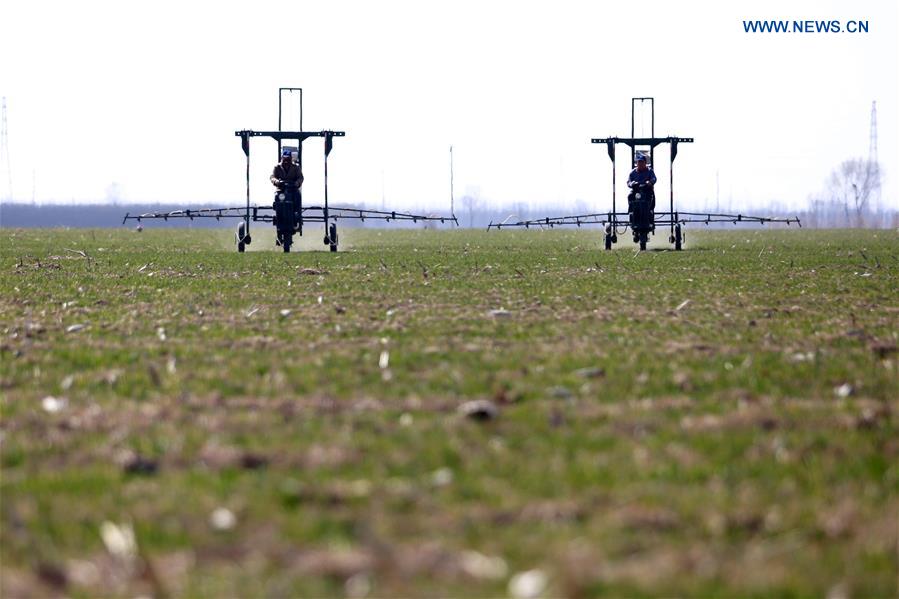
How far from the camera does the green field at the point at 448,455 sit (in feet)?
15.8

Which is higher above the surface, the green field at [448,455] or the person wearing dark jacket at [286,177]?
the person wearing dark jacket at [286,177]

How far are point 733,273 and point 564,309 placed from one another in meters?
9.95

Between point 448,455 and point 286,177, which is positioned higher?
point 286,177

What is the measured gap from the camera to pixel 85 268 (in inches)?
1060

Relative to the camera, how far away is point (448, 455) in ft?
21.9

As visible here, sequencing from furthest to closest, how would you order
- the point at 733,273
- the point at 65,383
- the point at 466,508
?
the point at 733,273, the point at 65,383, the point at 466,508

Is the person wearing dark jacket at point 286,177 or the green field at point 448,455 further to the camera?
the person wearing dark jacket at point 286,177

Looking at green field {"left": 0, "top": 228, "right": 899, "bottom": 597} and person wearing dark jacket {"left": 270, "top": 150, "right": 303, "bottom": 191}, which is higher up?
person wearing dark jacket {"left": 270, "top": 150, "right": 303, "bottom": 191}

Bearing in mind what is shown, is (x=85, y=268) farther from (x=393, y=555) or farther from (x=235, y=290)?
(x=393, y=555)

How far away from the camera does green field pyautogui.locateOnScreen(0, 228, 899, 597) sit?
4805 mm

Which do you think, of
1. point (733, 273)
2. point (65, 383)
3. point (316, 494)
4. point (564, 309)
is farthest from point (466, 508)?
point (733, 273)

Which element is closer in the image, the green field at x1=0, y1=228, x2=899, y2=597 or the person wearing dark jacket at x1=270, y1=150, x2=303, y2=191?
the green field at x1=0, y1=228, x2=899, y2=597

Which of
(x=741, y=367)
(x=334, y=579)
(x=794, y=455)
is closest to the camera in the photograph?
(x=334, y=579)

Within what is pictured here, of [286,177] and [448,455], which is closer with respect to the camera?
[448,455]
